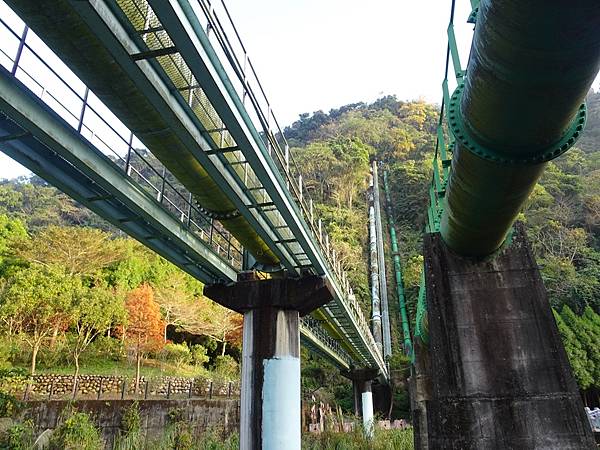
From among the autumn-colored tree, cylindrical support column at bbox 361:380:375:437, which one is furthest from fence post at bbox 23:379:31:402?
cylindrical support column at bbox 361:380:375:437

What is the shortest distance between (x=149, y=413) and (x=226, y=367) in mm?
12100

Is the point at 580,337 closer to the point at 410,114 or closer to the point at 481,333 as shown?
the point at 481,333

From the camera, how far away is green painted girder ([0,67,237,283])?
4.71 metres

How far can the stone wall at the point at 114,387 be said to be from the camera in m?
20.4

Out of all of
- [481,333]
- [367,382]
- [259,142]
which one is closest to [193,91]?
[259,142]

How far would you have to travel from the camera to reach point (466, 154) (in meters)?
4.02

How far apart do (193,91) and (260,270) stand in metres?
6.00

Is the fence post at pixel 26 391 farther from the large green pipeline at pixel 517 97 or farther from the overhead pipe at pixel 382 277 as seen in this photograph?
the overhead pipe at pixel 382 277

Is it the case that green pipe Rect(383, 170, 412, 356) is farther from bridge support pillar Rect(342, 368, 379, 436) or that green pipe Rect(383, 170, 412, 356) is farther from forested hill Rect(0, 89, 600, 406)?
bridge support pillar Rect(342, 368, 379, 436)

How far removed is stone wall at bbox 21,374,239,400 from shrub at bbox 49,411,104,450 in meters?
6.64

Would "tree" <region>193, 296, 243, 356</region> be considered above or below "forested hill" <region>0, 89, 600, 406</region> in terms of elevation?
below

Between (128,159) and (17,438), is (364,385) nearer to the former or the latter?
(17,438)

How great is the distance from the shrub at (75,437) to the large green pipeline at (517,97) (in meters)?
13.4

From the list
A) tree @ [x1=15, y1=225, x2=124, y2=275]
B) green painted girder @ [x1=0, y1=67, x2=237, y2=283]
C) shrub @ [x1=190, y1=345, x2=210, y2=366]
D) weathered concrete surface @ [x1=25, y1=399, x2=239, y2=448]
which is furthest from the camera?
tree @ [x1=15, y1=225, x2=124, y2=275]
